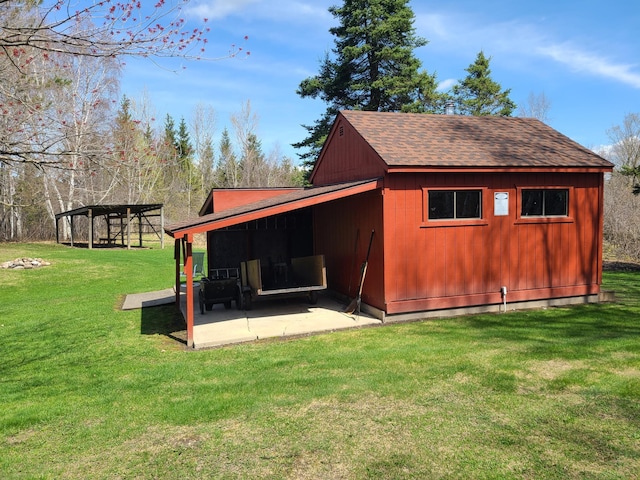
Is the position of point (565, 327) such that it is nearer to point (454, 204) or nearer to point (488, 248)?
point (488, 248)

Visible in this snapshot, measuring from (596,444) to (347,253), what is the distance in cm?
670

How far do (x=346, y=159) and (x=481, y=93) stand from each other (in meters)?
26.3

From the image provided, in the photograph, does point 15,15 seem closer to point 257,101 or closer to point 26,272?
point 26,272

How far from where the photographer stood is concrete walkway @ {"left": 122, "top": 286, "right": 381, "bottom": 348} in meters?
7.64

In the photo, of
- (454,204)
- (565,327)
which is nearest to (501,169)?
(454,204)

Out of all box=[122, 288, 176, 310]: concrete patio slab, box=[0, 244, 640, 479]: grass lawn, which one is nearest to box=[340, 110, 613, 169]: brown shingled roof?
box=[0, 244, 640, 479]: grass lawn

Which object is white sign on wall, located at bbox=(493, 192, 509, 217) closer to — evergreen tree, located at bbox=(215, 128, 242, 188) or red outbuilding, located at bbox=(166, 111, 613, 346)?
red outbuilding, located at bbox=(166, 111, 613, 346)

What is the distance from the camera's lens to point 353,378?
5.41m

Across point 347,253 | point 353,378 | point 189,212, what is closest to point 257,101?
point 189,212

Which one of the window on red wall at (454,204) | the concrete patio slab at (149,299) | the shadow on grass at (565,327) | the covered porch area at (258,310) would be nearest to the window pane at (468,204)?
the window on red wall at (454,204)

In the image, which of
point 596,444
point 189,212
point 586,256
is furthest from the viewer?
point 189,212

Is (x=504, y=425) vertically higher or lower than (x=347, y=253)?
lower

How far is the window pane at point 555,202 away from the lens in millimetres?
9227

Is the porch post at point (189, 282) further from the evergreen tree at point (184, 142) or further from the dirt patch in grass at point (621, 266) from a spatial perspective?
the evergreen tree at point (184, 142)
